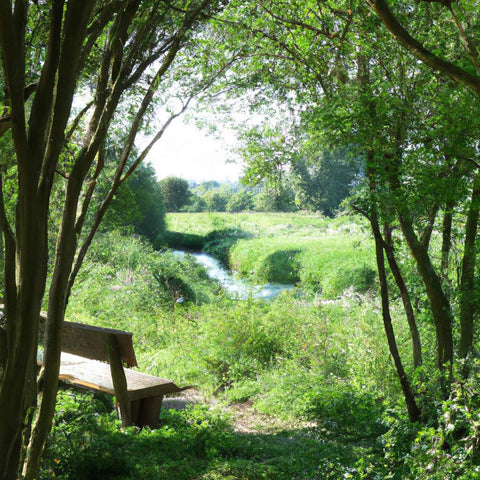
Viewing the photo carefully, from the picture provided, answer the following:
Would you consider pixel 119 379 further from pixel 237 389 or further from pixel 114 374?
pixel 237 389

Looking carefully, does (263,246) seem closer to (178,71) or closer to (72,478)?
(178,71)

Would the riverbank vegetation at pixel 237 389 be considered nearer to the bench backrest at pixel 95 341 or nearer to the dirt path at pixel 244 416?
the dirt path at pixel 244 416

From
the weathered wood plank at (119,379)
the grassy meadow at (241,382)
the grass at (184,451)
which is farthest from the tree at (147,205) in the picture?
the weathered wood plank at (119,379)

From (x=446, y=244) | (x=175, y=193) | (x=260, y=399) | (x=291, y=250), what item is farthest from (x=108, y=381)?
(x=175, y=193)

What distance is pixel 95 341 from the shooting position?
3602 millimetres

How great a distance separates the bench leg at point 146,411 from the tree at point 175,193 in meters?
33.5

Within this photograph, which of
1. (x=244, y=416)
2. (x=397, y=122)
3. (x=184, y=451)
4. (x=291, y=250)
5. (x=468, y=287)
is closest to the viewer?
→ (x=184, y=451)

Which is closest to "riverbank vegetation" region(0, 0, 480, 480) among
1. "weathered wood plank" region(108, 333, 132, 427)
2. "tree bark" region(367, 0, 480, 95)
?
"tree bark" region(367, 0, 480, 95)

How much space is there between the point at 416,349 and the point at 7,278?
3.71 meters

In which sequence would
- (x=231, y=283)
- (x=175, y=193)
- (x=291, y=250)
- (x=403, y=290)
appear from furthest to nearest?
1. (x=175, y=193)
2. (x=291, y=250)
3. (x=231, y=283)
4. (x=403, y=290)

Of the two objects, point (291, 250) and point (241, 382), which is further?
point (291, 250)

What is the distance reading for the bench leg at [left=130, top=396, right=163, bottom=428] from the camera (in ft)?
13.2

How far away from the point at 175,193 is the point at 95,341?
35.3 metres

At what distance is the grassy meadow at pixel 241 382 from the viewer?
3062 millimetres
